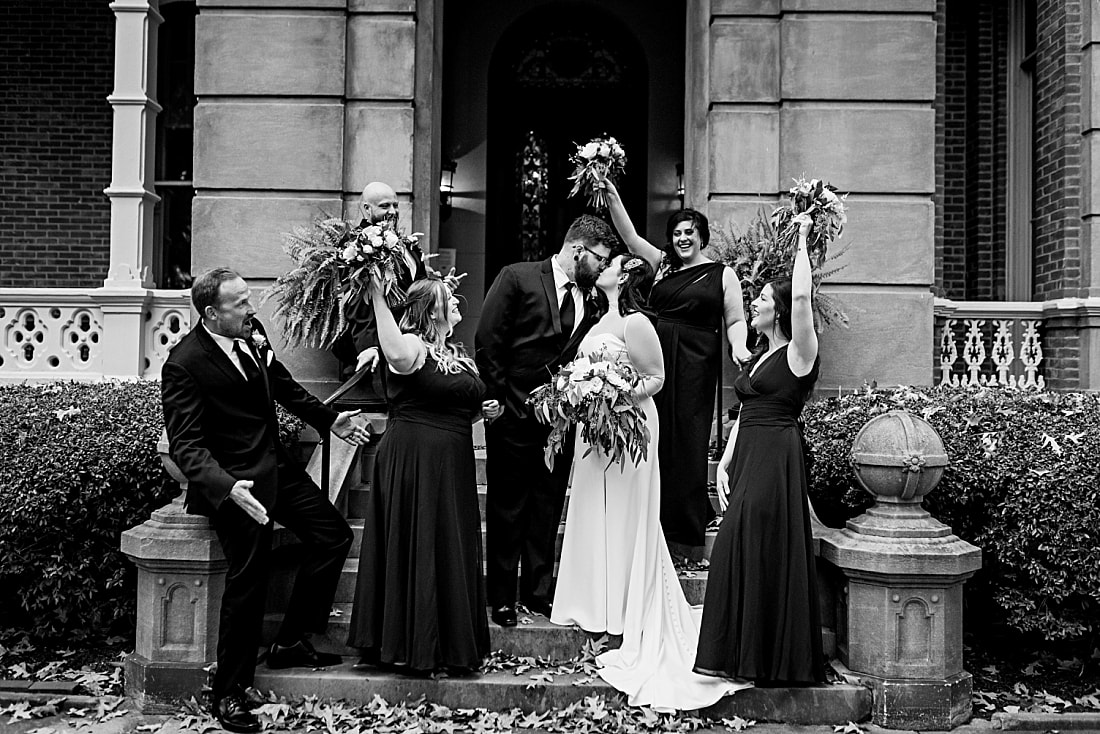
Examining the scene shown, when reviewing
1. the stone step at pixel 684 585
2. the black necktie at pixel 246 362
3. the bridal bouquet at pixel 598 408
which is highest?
the black necktie at pixel 246 362

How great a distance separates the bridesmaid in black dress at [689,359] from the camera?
6.32 metres

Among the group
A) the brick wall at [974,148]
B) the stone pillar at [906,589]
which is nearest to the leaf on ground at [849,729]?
the stone pillar at [906,589]

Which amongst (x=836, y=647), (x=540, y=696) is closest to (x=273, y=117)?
(x=540, y=696)

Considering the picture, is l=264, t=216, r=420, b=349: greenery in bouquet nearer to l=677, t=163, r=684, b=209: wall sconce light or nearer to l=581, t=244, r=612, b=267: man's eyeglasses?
l=581, t=244, r=612, b=267: man's eyeglasses

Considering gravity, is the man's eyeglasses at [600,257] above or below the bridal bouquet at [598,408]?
above

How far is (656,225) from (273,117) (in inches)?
219

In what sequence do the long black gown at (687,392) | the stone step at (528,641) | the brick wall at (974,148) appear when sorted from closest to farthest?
the stone step at (528,641)
the long black gown at (687,392)
the brick wall at (974,148)

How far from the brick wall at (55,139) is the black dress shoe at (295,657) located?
28.1 feet

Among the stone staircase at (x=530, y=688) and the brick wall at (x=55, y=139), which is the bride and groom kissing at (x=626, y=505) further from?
the brick wall at (x=55, y=139)

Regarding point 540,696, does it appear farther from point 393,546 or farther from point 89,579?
point 89,579

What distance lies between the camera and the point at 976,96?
11680 millimetres

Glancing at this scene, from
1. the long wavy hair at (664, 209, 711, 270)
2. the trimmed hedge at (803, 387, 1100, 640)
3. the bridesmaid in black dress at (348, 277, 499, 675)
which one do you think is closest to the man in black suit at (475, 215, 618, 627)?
the bridesmaid in black dress at (348, 277, 499, 675)

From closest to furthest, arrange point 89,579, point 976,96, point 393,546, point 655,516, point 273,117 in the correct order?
point 393,546, point 655,516, point 89,579, point 273,117, point 976,96

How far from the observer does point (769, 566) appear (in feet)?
17.2
